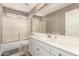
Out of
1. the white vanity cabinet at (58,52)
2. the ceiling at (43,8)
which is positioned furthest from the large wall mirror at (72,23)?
the white vanity cabinet at (58,52)

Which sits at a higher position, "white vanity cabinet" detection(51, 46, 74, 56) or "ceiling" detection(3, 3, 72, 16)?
"ceiling" detection(3, 3, 72, 16)

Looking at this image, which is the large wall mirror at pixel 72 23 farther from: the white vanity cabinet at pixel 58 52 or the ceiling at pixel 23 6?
the ceiling at pixel 23 6

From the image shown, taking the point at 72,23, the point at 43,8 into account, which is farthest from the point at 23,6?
the point at 72,23

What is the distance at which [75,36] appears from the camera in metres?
1.01

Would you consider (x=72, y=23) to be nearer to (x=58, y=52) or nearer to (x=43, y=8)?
(x=58, y=52)

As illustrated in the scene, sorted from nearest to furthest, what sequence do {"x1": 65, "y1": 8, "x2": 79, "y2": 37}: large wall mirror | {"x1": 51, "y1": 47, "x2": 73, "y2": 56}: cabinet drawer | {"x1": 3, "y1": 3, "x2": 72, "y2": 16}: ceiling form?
{"x1": 51, "y1": 47, "x2": 73, "y2": 56}: cabinet drawer < {"x1": 65, "y1": 8, "x2": 79, "y2": 37}: large wall mirror < {"x1": 3, "y1": 3, "x2": 72, "y2": 16}: ceiling

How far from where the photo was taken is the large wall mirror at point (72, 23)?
96 cm

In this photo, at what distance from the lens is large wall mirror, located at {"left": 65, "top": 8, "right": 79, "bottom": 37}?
96cm

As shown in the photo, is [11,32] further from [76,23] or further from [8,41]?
[76,23]

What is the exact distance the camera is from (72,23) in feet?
3.35

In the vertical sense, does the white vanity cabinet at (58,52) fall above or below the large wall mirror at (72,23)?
below

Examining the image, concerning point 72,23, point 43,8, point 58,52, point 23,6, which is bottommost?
point 58,52

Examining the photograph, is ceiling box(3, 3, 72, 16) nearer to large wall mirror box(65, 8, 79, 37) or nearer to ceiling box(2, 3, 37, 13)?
ceiling box(2, 3, 37, 13)

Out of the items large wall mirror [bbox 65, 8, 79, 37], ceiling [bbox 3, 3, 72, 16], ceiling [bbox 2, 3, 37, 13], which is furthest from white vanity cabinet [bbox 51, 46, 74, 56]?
ceiling [bbox 2, 3, 37, 13]
